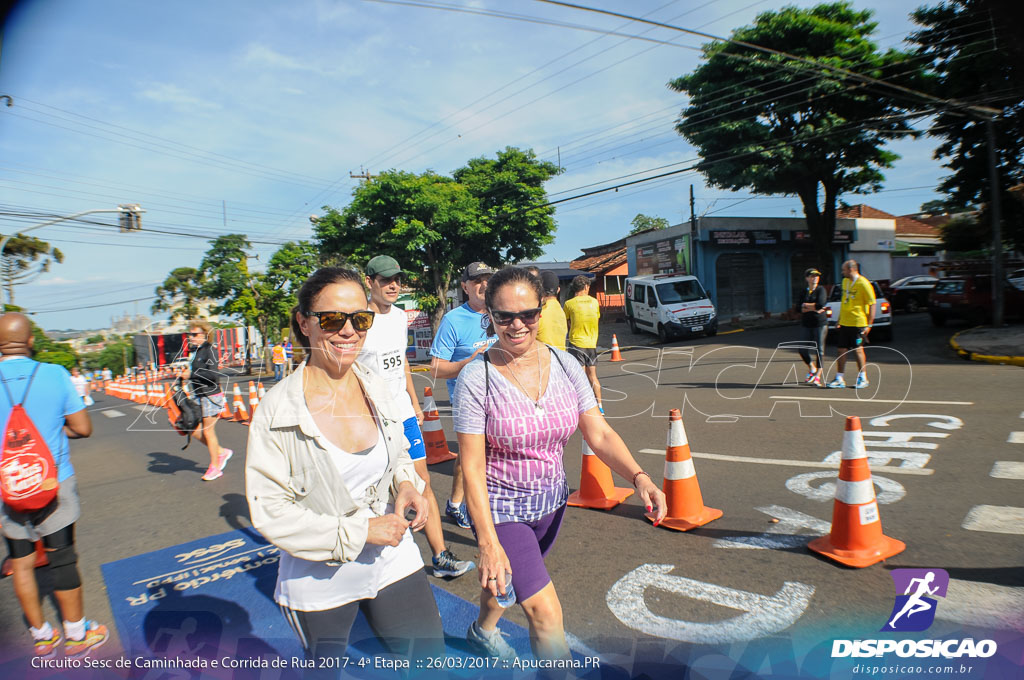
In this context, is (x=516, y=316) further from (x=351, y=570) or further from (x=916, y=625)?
(x=916, y=625)

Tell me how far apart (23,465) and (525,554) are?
2566 millimetres

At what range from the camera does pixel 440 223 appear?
27281 mm

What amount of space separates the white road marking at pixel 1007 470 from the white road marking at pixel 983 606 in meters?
2.39

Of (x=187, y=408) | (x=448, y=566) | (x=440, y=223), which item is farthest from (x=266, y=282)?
(x=448, y=566)

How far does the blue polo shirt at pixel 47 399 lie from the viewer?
3100 mm

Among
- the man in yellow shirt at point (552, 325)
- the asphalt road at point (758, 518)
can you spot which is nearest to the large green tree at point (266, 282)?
the asphalt road at point (758, 518)

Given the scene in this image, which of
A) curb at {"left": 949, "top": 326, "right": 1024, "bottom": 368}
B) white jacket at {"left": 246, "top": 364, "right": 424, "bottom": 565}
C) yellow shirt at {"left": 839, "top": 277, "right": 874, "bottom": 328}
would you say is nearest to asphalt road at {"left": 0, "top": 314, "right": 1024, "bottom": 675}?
yellow shirt at {"left": 839, "top": 277, "right": 874, "bottom": 328}

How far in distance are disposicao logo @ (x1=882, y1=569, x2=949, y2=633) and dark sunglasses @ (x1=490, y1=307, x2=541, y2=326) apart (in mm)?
2283

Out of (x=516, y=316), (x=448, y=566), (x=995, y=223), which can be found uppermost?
(x=995, y=223)

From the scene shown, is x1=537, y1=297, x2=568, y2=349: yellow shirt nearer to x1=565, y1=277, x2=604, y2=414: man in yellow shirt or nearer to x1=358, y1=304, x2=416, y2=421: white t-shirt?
x1=358, y1=304, x2=416, y2=421: white t-shirt

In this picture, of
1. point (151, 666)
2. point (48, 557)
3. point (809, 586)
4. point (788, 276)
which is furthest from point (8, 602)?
point (788, 276)

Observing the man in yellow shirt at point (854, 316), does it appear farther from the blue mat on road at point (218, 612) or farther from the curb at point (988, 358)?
the blue mat on road at point (218, 612)

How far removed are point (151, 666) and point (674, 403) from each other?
8065 millimetres

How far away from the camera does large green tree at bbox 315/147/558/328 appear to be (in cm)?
2714
